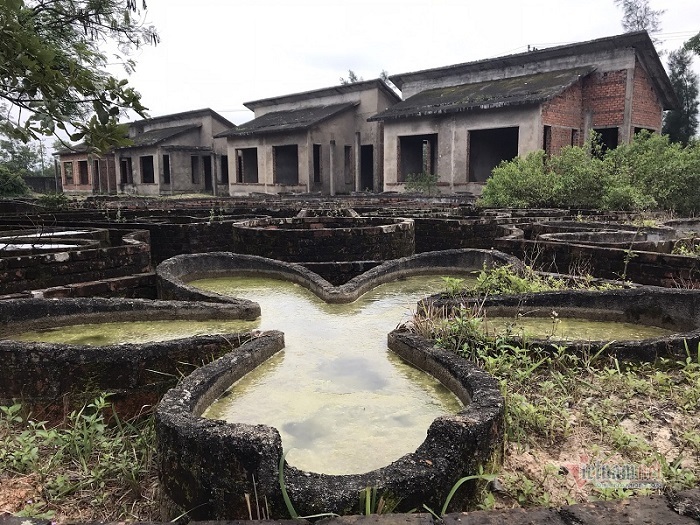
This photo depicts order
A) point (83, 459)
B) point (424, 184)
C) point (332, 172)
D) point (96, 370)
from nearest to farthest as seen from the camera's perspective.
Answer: point (83, 459), point (96, 370), point (424, 184), point (332, 172)

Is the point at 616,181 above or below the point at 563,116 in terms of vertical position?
below

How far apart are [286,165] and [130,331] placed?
24.3 m

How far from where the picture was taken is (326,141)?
24.6 m

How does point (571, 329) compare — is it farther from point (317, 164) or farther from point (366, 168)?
point (366, 168)

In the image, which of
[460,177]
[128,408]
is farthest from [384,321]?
[460,177]

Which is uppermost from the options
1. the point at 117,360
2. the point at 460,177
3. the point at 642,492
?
the point at 460,177

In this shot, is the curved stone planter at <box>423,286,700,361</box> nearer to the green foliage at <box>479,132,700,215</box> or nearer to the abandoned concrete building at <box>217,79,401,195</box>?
the green foliage at <box>479,132,700,215</box>

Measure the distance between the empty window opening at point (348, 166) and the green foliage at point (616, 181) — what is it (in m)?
11.6

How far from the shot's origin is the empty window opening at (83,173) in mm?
33844

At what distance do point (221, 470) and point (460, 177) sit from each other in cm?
1898

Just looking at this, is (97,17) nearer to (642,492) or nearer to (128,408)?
(128,408)

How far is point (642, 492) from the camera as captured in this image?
2.36 m

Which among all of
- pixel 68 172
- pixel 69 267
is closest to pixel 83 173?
pixel 68 172

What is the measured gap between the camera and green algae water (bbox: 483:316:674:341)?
14.1ft
